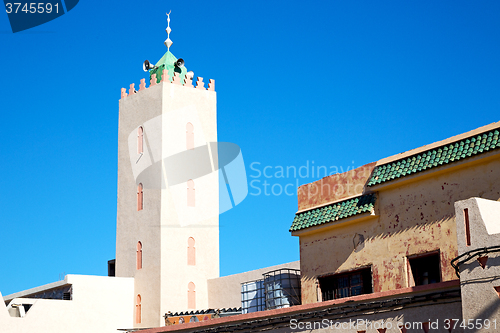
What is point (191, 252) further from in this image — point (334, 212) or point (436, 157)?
point (436, 157)

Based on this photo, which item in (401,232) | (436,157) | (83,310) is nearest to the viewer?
(436,157)

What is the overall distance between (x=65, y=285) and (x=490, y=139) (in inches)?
783

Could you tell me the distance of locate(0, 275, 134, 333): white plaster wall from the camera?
2763 cm

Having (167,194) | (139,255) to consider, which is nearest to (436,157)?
(167,194)

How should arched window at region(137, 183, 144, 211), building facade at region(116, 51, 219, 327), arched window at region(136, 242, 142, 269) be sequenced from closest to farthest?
building facade at region(116, 51, 219, 327) → arched window at region(136, 242, 142, 269) → arched window at region(137, 183, 144, 211)

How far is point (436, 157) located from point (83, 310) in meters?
18.1

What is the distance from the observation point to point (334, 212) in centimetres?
1936

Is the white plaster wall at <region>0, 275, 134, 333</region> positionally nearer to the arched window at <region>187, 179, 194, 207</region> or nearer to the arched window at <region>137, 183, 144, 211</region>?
the arched window at <region>137, 183, 144, 211</region>

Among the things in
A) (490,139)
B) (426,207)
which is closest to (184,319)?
(426,207)

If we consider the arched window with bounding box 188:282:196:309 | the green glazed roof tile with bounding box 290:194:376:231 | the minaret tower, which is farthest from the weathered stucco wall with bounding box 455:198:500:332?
the arched window with bounding box 188:282:196:309

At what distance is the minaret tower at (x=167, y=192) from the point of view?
101 feet

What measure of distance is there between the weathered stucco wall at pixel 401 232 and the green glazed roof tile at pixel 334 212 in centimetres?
24

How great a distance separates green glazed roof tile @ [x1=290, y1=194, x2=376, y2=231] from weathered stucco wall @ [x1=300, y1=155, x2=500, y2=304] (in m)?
0.24

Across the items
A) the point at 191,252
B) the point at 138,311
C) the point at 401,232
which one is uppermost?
the point at 191,252
